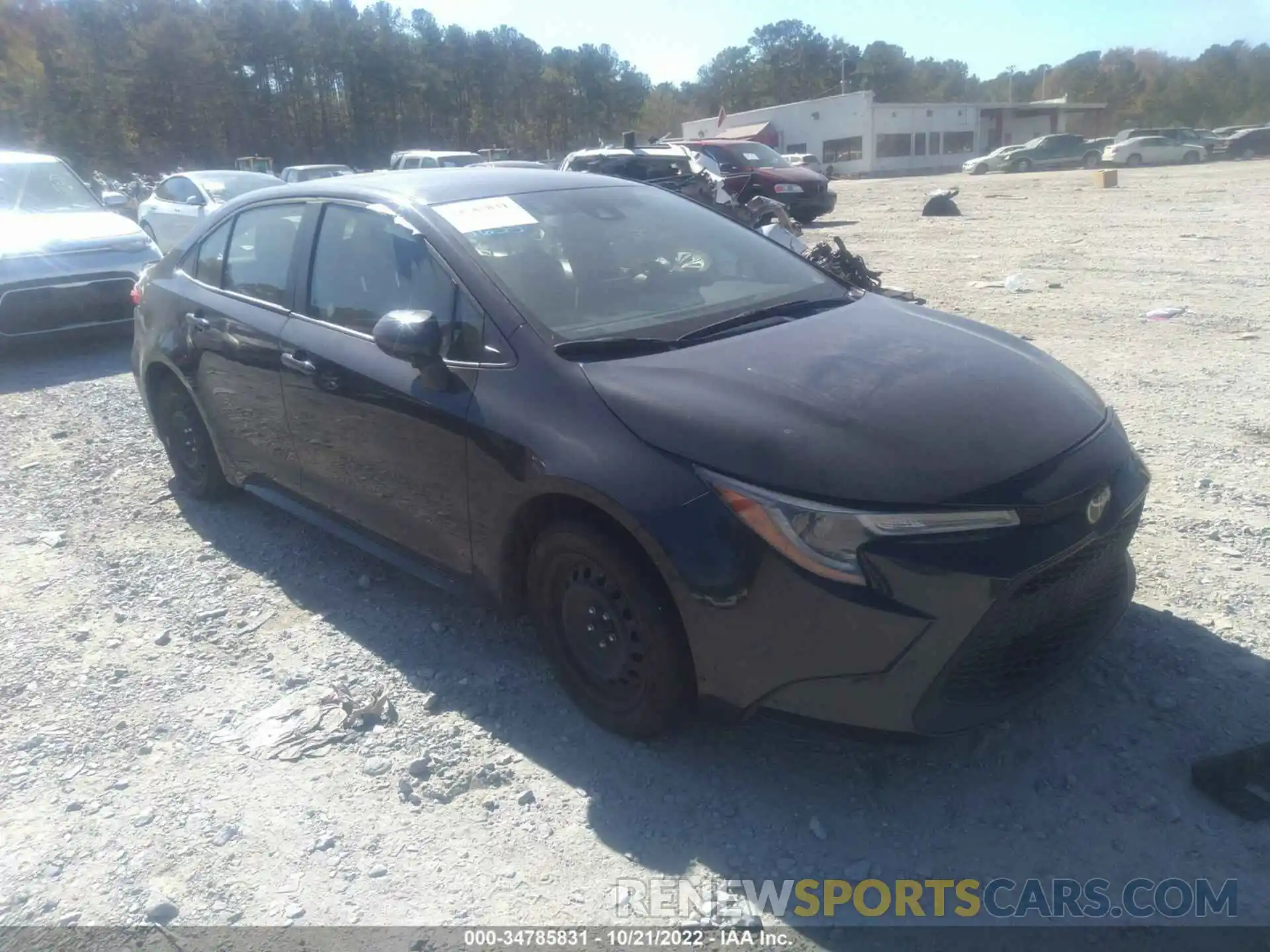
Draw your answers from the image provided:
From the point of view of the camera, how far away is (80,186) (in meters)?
10.3

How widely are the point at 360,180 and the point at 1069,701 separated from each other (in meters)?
3.38

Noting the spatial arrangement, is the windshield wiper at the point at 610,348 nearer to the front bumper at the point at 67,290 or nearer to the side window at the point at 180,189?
the front bumper at the point at 67,290

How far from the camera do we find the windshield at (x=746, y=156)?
20.1 metres

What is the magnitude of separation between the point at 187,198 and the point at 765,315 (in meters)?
13.4

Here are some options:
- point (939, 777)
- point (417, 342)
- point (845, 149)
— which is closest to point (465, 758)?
point (417, 342)

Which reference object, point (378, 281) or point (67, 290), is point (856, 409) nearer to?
point (378, 281)

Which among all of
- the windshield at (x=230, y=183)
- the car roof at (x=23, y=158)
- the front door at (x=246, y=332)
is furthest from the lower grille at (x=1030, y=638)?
the windshield at (x=230, y=183)

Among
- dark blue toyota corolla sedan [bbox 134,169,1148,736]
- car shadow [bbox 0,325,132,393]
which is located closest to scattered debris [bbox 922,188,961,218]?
car shadow [bbox 0,325,132,393]

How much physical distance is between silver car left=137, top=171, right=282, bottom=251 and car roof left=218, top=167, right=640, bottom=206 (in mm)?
10649

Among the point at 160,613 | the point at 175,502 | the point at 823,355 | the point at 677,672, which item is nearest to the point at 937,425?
the point at 823,355

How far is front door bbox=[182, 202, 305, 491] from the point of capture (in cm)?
425

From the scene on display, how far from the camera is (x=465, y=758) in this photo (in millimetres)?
3180

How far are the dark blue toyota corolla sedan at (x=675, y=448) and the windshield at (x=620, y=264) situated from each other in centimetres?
2

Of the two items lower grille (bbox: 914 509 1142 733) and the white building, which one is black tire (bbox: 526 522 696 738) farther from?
the white building
